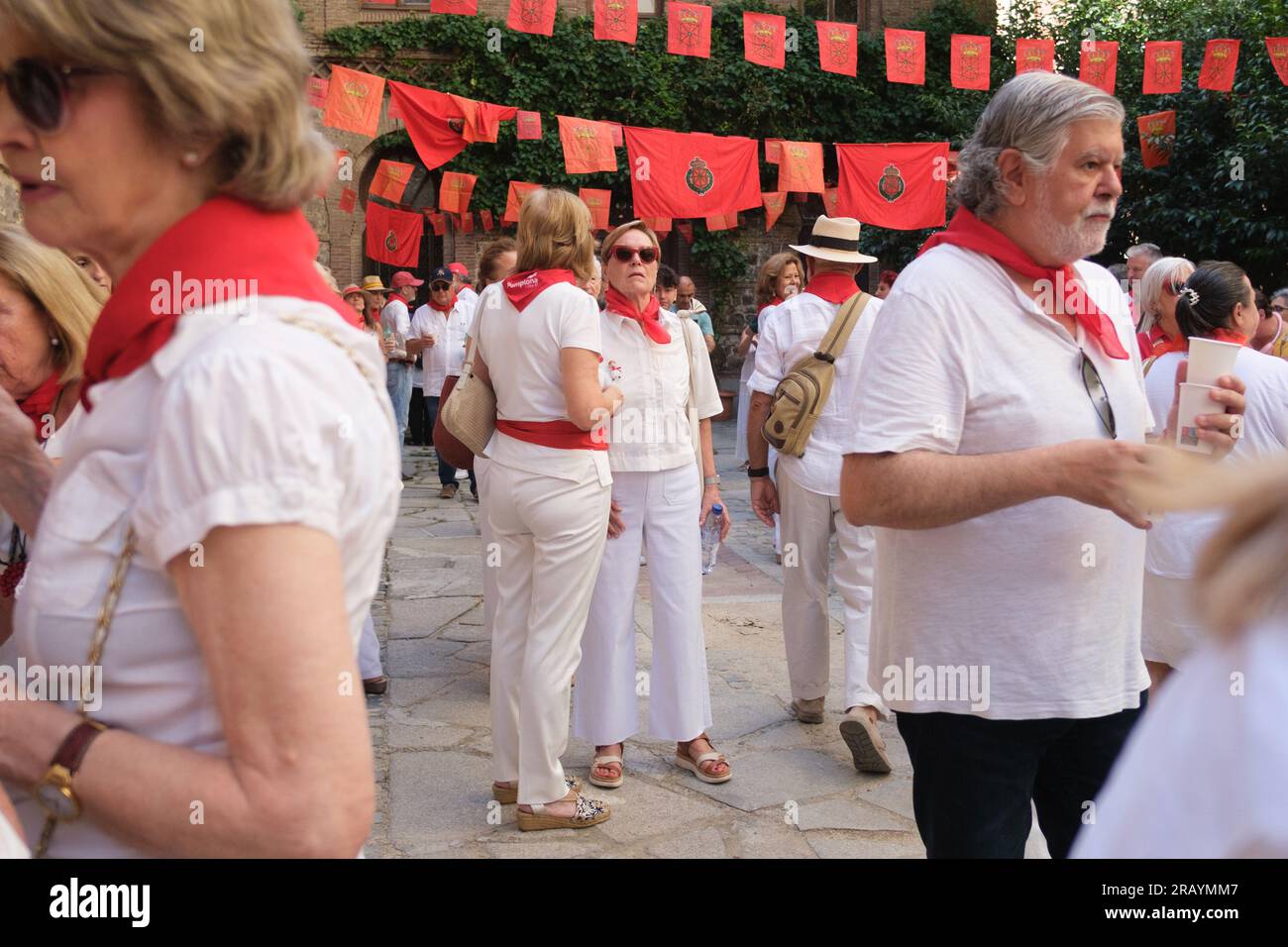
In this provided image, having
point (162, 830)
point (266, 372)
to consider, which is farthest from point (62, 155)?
point (162, 830)

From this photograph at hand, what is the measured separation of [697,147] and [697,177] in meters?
0.42

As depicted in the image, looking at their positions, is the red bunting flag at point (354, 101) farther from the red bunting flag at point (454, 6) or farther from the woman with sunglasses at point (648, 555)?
the woman with sunglasses at point (648, 555)

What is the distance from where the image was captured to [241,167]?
1260 millimetres

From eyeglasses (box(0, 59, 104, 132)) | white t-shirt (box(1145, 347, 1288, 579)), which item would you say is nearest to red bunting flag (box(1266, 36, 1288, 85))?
white t-shirt (box(1145, 347, 1288, 579))

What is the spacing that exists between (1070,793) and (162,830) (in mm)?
1864

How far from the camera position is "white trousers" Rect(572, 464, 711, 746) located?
4613 millimetres

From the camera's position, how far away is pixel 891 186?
16984 millimetres

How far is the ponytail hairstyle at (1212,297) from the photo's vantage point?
Answer: 174 inches

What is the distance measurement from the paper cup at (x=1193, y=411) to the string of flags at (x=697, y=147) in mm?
11869

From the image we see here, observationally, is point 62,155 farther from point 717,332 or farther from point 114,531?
point 717,332

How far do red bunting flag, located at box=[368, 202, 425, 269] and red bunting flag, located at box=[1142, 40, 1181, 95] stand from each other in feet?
36.0

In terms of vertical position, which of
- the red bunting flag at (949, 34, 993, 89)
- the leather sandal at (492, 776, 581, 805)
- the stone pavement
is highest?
the red bunting flag at (949, 34, 993, 89)

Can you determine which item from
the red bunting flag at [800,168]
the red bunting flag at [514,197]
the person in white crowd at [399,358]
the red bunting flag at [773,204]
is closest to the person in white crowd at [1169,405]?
the person in white crowd at [399,358]

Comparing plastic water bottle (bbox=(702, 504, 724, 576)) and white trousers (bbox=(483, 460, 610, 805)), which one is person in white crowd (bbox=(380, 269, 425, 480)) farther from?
white trousers (bbox=(483, 460, 610, 805))
